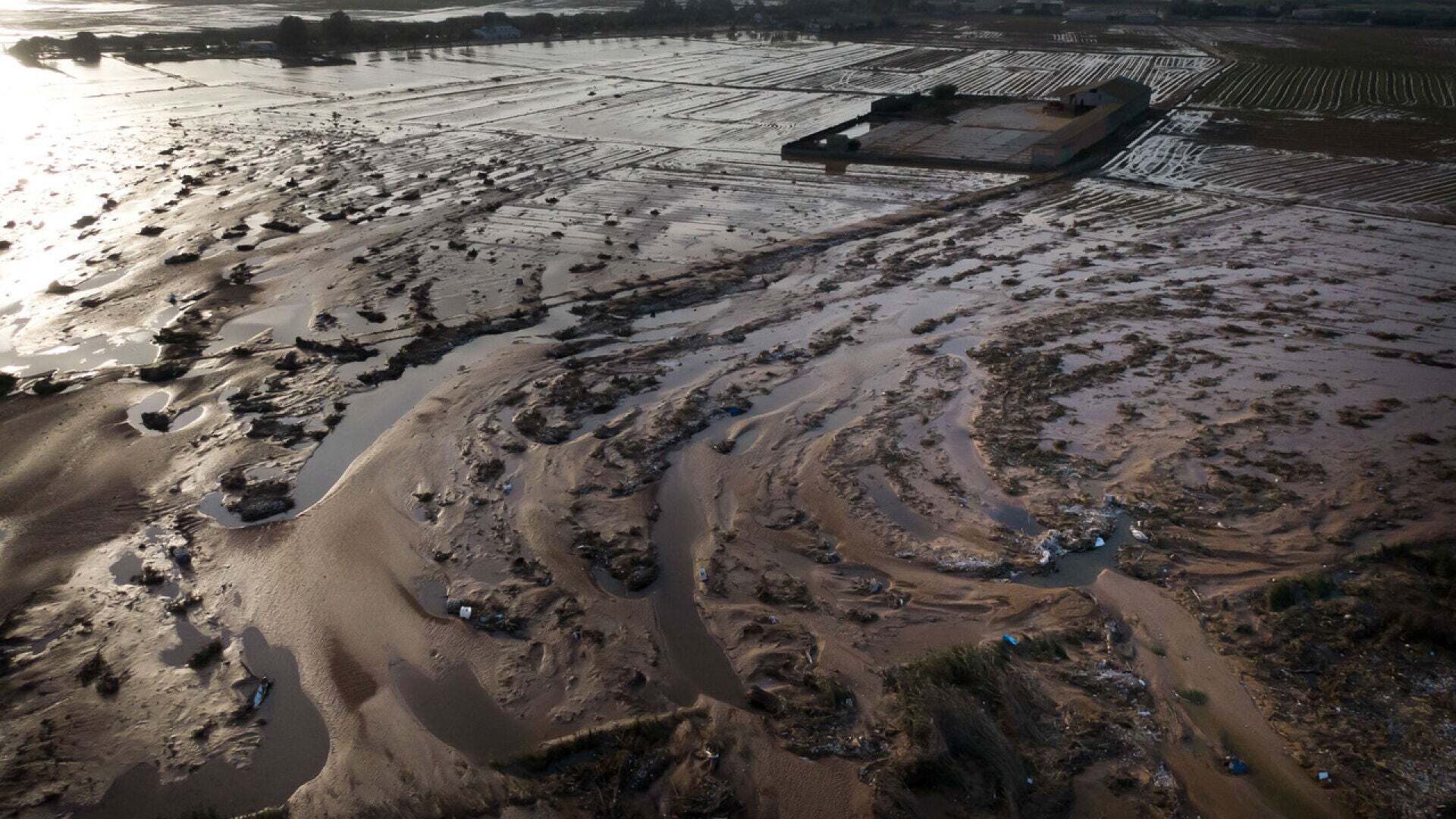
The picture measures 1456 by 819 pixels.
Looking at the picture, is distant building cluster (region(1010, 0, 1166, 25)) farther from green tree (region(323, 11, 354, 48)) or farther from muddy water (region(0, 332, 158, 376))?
muddy water (region(0, 332, 158, 376))

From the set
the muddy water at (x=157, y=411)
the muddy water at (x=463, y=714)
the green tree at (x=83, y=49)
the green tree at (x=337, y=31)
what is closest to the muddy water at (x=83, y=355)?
the muddy water at (x=157, y=411)

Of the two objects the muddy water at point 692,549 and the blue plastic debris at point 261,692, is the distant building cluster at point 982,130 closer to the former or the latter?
the muddy water at point 692,549

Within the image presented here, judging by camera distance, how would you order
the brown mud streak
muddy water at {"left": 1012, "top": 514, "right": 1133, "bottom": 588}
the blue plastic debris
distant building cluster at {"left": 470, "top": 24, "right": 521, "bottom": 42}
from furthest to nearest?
distant building cluster at {"left": 470, "top": 24, "right": 521, "bottom": 42}
muddy water at {"left": 1012, "top": 514, "right": 1133, "bottom": 588}
the blue plastic debris
the brown mud streak

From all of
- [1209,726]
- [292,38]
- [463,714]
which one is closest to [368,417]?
[463,714]

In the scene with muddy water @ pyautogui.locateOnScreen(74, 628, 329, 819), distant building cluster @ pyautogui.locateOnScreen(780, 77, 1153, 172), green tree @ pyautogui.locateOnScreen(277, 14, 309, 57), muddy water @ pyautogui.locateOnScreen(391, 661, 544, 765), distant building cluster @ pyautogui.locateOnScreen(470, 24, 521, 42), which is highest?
distant building cluster @ pyautogui.locateOnScreen(470, 24, 521, 42)

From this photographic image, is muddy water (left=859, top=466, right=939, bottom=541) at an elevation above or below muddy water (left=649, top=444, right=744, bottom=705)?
above

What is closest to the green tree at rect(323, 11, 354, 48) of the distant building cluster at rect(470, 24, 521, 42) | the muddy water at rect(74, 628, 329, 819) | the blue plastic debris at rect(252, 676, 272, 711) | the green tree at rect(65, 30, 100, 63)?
the distant building cluster at rect(470, 24, 521, 42)
